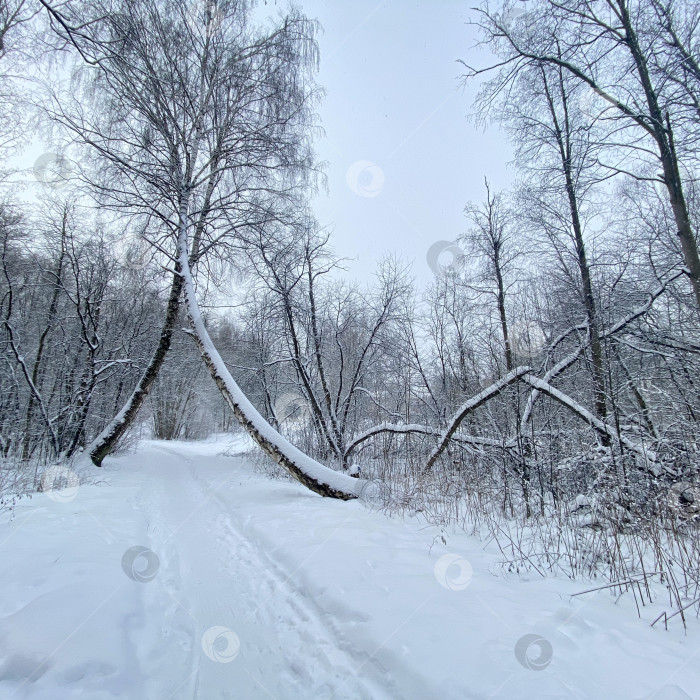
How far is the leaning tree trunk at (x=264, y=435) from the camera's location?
18.7 feet

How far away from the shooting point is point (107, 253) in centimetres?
945

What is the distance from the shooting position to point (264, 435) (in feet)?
20.4

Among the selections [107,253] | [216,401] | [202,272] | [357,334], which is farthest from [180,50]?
[216,401]

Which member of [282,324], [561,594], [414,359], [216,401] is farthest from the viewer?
[216,401]

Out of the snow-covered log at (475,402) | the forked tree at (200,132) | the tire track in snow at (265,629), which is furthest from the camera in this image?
the forked tree at (200,132)

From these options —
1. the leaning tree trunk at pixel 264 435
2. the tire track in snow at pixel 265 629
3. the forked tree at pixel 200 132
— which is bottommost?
the tire track in snow at pixel 265 629

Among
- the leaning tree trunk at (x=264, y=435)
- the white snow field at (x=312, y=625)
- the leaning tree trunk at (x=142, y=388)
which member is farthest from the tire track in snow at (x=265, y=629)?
the leaning tree trunk at (x=142, y=388)

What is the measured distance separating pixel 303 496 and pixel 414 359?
26.6ft

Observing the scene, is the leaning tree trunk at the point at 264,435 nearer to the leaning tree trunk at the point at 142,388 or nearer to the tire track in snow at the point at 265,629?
A: the leaning tree trunk at the point at 142,388

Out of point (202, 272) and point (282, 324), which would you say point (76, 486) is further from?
point (282, 324)

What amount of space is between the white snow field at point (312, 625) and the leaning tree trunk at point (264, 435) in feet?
6.51

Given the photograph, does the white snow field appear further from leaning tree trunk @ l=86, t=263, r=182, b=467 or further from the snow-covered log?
leaning tree trunk @ l=86, t=263, r=182, b=467

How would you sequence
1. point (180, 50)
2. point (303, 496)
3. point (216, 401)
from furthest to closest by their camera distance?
1. point (216, 401)
2. point (180, 50)
3. point (303, 496)

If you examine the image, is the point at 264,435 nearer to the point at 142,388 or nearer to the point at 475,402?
the point at 475,402
